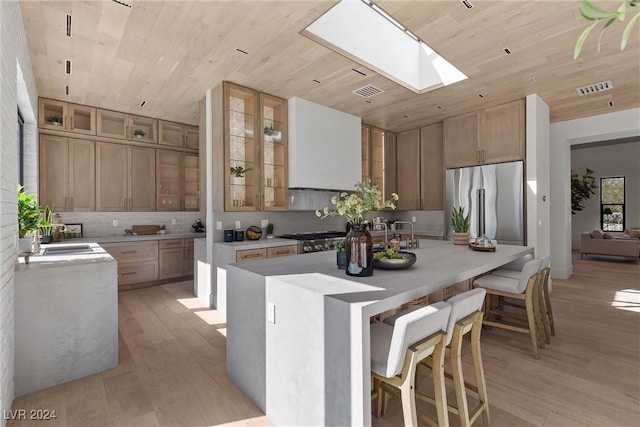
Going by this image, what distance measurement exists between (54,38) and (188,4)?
146cm

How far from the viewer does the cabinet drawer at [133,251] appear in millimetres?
4773

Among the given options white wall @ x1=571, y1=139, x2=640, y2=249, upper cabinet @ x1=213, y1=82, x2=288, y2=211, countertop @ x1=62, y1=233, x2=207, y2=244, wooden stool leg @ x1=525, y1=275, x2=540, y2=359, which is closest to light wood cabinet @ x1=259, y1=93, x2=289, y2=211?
upper cabinet @ x1=213, y1=82, x2=288, y2=211

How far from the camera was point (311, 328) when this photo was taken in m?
1.64

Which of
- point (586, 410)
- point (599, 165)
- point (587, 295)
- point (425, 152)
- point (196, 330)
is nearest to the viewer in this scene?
point (586, 410)

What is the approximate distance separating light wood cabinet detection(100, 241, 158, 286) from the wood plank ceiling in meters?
2.09

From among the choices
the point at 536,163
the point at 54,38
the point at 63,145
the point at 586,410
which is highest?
the point at 54,38

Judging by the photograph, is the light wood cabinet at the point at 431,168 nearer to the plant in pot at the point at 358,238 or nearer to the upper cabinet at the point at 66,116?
the plant in pot at the point at 358,238

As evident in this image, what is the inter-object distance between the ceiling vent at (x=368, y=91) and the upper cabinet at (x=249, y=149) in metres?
1.09

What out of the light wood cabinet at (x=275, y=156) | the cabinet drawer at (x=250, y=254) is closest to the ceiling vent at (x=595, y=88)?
the light wood cabinet at (x=275, y=156)

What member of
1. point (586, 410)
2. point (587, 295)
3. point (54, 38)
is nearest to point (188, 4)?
point (54, 38)

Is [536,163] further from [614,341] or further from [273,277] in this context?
[273,277]

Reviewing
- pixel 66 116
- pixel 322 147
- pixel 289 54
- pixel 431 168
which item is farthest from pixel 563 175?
pixel 66 116

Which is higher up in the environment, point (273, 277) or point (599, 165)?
point (599, 165)

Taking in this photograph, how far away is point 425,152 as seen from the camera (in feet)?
20.2
